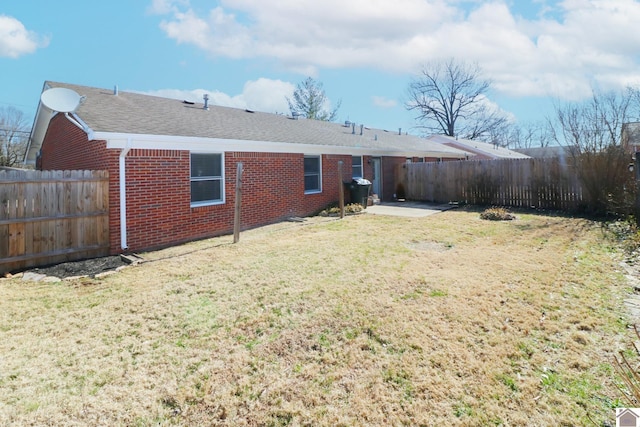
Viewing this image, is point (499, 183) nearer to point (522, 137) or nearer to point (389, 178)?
point (389, 178)

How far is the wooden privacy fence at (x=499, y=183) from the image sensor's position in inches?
468

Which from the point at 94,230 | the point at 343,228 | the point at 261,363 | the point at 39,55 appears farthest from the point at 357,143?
the point at 39,55

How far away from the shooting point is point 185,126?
9117 millimetres

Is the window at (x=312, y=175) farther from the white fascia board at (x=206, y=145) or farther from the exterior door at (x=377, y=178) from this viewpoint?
the exterior door at (x=377, y=178)

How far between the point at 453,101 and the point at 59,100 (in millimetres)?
42879

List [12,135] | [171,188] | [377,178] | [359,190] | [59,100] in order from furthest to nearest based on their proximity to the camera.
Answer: [12,135] < [377,178] < [359,190] < [171,188] < [59,100]

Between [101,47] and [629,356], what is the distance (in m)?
20.7

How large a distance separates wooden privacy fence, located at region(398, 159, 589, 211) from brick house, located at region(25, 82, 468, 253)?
405cm

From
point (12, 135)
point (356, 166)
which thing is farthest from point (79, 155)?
point (12, 135)

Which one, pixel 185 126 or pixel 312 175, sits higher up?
pixel 185 126

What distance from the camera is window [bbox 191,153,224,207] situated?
8.83 metres

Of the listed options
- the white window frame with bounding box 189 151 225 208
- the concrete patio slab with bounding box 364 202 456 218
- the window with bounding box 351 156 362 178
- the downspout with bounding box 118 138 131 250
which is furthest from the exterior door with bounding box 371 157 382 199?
the downspout with bounding box 118 138 131 250

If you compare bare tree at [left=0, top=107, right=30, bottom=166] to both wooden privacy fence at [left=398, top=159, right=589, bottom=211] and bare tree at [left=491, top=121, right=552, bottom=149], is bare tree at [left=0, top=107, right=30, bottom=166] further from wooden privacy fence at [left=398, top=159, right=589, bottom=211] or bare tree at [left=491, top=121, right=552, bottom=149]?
bare tree at [left=491, top=121, right=552, bottom=149]

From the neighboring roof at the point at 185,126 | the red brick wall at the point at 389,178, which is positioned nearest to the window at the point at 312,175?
the neighboring roof at the point at 185,126
